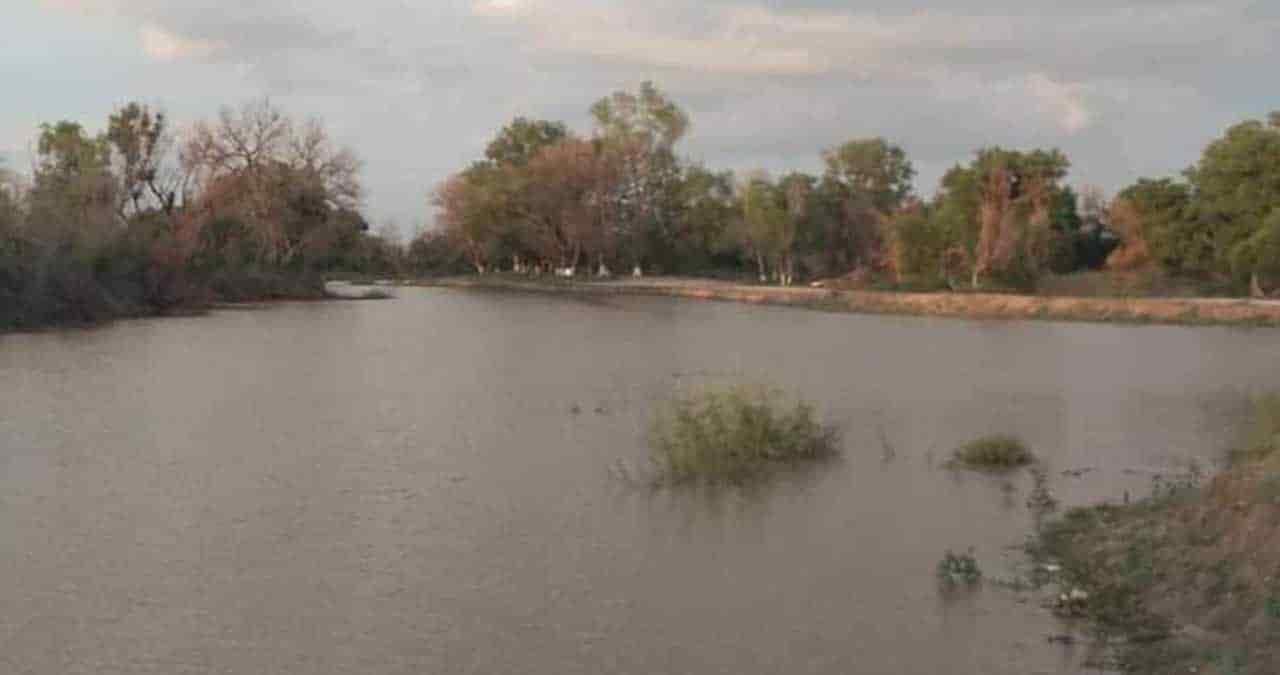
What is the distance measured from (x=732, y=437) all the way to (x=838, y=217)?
8650 centimetres

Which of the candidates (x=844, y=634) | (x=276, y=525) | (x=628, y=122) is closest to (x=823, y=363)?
(x=276, y=525)

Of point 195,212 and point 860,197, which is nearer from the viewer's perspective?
point 195,212

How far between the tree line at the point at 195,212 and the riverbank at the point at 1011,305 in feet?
61.6

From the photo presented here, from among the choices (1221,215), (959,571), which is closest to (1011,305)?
(1221,215)

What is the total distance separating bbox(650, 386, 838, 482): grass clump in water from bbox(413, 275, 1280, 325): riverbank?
1811 inches

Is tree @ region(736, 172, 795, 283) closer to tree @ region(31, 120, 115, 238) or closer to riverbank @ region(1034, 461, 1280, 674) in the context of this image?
tree @ region(31, 120, 115, 238)

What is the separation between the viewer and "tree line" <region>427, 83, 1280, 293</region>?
76.9 metres

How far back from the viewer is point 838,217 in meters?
104

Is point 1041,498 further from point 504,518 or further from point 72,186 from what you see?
point 72,186

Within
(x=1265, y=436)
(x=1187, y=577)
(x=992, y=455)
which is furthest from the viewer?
(x=992, y=455)

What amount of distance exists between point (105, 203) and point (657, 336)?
36167 mm

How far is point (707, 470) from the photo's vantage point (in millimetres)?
18297

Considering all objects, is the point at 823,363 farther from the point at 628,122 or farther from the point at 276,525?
the point at 628,122

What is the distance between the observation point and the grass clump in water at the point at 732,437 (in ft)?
60.2
